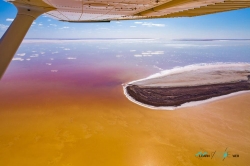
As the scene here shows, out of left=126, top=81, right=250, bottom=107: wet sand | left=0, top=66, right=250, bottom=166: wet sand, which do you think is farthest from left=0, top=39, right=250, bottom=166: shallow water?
left=126, top=81, right=250, bottom=107: wet sand

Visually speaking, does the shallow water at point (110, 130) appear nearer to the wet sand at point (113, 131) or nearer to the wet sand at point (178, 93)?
the wet sand at point (113, 131)

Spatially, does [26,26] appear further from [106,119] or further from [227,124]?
[227,124]

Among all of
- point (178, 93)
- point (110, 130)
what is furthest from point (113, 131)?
point (178, 93)

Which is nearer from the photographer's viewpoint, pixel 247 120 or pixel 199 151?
pixel 199 151

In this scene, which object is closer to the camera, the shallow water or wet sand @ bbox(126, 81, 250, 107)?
the shallow water

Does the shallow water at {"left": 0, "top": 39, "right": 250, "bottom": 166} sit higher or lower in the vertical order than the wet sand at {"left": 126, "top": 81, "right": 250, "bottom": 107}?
lower

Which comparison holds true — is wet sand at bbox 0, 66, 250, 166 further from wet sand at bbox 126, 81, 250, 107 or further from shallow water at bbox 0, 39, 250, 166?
wet sand at bbox 126, 81, 250, 107

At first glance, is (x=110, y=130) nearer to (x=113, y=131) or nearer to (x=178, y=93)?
(x=113, y=131)

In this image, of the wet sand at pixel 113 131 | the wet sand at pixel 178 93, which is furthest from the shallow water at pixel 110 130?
the wet sand at pixel 178 93

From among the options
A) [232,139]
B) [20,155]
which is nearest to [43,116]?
[20,155]
